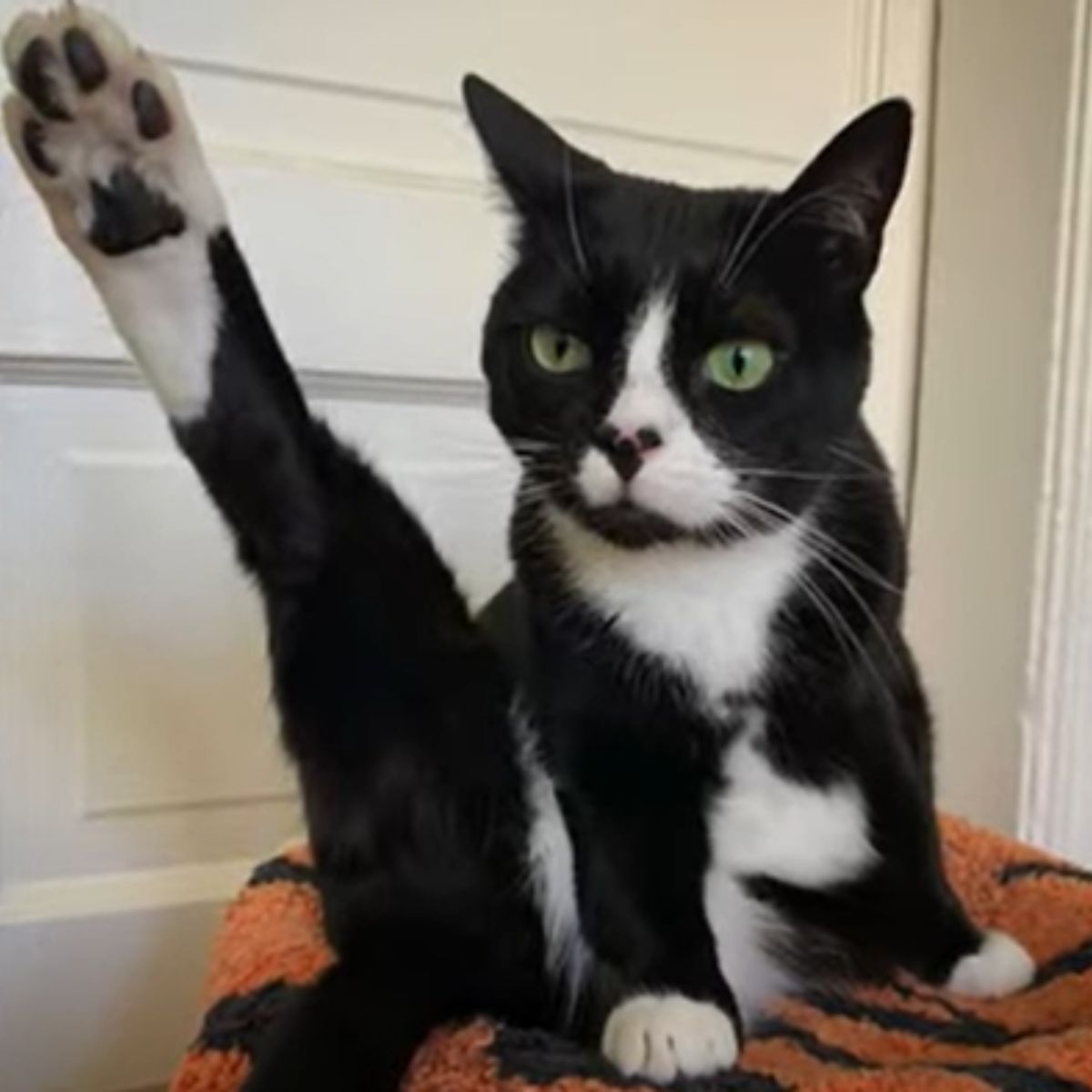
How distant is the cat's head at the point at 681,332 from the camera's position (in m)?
0.67

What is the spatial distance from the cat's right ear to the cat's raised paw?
0.50 ft

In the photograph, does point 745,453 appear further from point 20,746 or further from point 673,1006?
point 20,746

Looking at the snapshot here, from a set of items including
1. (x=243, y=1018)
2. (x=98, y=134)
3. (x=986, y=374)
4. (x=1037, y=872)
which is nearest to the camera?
(x=98, y=134)

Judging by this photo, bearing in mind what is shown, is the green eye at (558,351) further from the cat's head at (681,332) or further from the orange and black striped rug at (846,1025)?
the orange and black striped rug at (846,1025)

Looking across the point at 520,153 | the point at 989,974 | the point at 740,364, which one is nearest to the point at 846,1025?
the point at 989,974

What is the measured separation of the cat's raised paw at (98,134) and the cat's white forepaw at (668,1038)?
38 centimetres

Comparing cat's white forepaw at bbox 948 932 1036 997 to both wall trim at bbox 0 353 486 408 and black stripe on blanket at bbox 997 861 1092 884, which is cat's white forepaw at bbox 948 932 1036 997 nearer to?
black stripe on blanket at bbox 997 861 1092 884

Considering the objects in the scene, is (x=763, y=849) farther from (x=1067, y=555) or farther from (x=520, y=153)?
(x=1067, y=555)

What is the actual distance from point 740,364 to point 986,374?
64 centimetres

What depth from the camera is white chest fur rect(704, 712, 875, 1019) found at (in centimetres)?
73

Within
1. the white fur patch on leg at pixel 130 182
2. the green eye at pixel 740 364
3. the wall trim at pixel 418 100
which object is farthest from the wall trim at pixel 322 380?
the green eye at pixel 740 364

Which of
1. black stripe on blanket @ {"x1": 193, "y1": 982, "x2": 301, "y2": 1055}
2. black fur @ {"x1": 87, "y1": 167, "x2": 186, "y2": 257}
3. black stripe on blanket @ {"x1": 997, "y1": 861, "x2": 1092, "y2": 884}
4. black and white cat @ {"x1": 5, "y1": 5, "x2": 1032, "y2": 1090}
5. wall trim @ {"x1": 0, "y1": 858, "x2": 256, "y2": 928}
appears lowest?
wall trim @ {"x1": 0, "y1": 858, "x2": 256, "y2": 928}

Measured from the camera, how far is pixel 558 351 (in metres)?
0.70

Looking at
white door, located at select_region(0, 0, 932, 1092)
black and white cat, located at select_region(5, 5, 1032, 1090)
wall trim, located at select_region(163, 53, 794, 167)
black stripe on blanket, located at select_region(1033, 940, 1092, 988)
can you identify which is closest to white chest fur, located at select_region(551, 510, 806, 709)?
black and white cat, located at select_region(5, 5, 1032, 1090)
